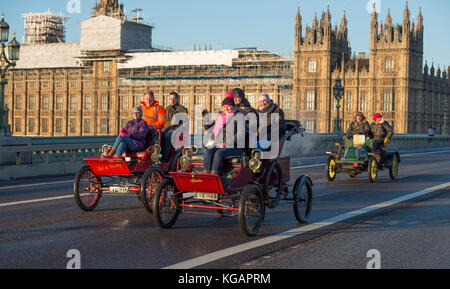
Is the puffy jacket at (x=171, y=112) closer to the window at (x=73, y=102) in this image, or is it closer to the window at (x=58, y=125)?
the window at (x=73, y=102)

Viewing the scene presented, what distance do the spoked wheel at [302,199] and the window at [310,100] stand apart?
251ft

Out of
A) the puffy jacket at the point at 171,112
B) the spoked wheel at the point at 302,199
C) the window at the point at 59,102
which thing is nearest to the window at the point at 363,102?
the window at the point at 59,102

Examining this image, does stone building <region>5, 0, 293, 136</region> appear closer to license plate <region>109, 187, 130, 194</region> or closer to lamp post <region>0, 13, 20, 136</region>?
lamp post <region>0, 13, 20, 136</region>

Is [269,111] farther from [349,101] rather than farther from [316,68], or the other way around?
[316,68]

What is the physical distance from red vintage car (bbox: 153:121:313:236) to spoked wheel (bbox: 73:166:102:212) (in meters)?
2.21

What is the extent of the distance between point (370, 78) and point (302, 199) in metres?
77.3

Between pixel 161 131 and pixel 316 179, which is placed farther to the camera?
pixel 316 179

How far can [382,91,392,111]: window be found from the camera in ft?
275

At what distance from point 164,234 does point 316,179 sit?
991 centimetres

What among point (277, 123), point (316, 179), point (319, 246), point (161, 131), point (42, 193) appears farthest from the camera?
point (316, 179)

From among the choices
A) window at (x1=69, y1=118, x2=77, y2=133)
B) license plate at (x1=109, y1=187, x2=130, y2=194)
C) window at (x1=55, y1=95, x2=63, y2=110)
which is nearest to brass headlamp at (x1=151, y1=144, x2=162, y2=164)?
license plate at (x1=109, y1=187, x2=130, y2=194)
